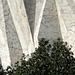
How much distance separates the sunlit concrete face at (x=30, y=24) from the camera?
6.03 metres

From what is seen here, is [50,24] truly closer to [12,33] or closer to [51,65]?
A: [12,33]

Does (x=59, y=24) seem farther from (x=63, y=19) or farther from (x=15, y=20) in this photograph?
(x=15, y=20)

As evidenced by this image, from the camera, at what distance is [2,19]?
27.1ft

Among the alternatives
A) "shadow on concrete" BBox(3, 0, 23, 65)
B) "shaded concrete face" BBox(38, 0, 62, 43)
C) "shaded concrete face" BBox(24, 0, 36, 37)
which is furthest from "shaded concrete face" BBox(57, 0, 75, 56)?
"shadow on concrete" BBox(3, 0, 23, 65)

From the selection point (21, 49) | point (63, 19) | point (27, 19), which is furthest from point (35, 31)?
point (21, 49)

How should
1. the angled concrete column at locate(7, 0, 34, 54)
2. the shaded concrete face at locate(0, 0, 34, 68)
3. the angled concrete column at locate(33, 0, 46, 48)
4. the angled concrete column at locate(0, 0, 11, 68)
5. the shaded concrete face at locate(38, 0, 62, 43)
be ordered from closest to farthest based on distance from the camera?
the shaded concrete face at locate(38, 0, 62, 43) → the angled concrete column at locate(33, 0, 46, 48) → the angled concrete column at locate(7, 0, 34, 54) → the shaded concrete face at locate(0, 0, 34, 68) → the angled concrete column at locate(0, 0, 11, 68)

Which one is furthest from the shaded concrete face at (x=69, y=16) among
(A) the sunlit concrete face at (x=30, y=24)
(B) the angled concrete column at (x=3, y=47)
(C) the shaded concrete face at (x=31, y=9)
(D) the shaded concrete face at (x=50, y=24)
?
(B) the angled concrete column at (x=3, y=47)

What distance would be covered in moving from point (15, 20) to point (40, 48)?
4.03 meters

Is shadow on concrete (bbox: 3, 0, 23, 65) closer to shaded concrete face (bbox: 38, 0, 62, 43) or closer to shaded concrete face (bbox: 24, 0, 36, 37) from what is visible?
shaded concrete face (bbox: 24, 0, 36, 37)

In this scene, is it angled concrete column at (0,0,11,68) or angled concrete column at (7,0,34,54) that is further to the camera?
angled concrete column at (0,0,11,68)

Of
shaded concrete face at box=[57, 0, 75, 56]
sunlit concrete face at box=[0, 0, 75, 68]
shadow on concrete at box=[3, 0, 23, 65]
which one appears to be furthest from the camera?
shadow on concrete at box=[3, 0, 23, 65]

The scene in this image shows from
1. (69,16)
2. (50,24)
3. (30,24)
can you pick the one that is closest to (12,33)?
(30,24)

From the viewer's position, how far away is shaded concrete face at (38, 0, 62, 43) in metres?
6.43

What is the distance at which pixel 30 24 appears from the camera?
23.0ft
